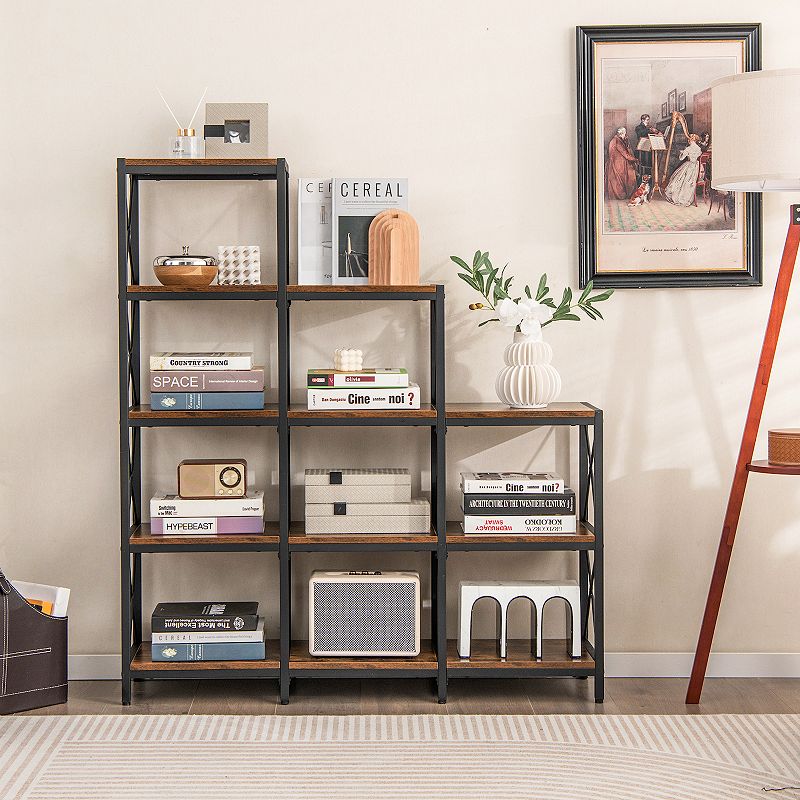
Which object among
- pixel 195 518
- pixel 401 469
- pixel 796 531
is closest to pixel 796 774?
pixel 796 531

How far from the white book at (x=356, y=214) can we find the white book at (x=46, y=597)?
125cm

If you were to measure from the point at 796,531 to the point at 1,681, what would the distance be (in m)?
2.49

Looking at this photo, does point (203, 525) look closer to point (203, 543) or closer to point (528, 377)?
point (203, 543)

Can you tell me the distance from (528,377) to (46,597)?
1.58m

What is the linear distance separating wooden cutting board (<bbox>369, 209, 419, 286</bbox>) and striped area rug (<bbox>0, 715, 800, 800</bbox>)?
1.28 metres

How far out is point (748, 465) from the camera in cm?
277

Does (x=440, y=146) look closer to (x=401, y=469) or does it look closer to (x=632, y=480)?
(x=401, y=469)

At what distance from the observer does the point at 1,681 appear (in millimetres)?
2736

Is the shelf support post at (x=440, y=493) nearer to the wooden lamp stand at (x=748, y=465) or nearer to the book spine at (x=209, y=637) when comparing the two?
the book spine at (x=209, y=637)

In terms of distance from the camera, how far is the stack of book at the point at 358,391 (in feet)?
9.11

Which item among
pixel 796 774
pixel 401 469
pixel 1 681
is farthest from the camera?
pixel 401 469

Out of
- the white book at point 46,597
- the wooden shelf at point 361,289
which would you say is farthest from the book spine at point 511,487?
the white book at point 46,597

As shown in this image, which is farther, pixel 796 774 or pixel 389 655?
pixel 389 655

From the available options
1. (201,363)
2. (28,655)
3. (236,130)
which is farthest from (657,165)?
(28,655)
